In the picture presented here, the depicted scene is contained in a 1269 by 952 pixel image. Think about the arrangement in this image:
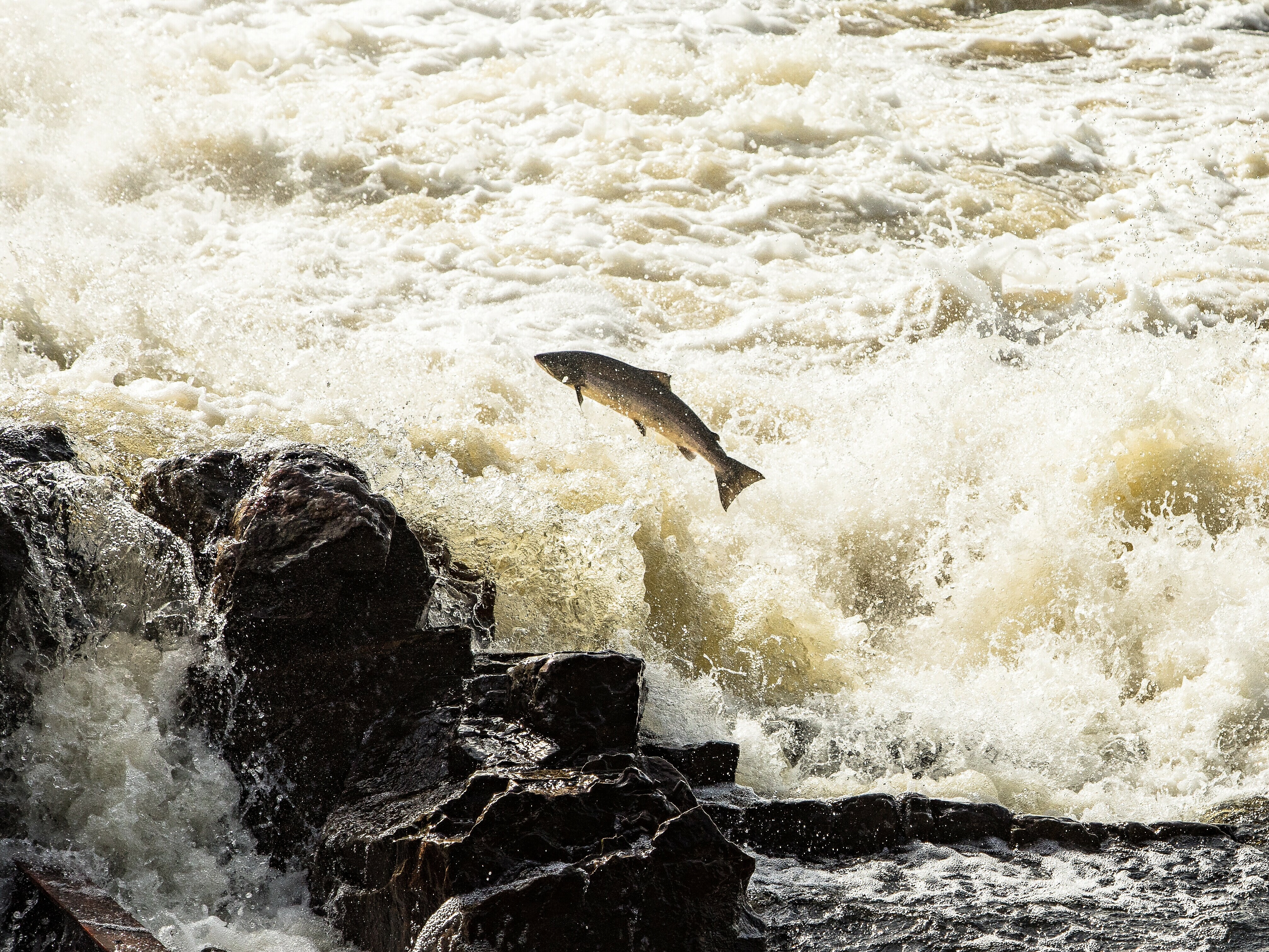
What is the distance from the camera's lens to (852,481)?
6.62 metres

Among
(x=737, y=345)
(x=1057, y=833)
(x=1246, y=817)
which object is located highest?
(x=737, y=345)

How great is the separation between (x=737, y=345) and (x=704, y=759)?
5073 mm

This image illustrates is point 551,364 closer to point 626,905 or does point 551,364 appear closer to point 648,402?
point 648,402

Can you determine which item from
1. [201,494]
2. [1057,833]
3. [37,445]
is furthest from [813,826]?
[37,445]

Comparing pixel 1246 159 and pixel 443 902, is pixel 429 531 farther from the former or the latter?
pixel 1246 159

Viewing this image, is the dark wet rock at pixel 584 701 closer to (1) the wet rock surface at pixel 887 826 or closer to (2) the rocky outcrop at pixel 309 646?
(2) the rocky outcrop at pixel 309 646

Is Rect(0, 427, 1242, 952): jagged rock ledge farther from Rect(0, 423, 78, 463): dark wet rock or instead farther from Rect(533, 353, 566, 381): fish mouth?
Rect(533, 353, 566, 381): fish mouth

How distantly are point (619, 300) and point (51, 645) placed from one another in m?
5.97

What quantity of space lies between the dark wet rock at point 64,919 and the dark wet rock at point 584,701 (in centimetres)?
117

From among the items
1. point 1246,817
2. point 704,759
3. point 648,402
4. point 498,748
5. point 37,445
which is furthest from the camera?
point 648,402

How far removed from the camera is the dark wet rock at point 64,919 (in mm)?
2787

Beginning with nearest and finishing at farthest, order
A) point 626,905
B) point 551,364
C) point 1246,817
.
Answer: point 626,905, point 1246,817, point 551,364

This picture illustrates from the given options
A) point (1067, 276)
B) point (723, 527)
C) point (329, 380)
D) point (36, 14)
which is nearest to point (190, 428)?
point (329, 380)

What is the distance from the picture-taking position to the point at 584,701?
3393 millimetres
